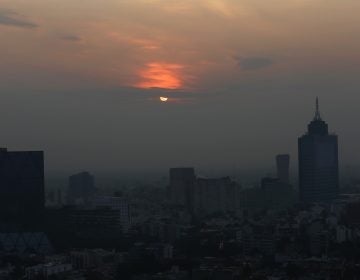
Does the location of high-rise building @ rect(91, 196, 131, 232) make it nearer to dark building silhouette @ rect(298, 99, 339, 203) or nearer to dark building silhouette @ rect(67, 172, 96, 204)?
dark building silhouette @ rect(298, 99, 339, 203)

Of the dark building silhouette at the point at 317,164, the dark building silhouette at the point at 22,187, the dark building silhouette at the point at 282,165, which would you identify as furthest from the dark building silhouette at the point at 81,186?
the dark building silhouette at the point at 22,187

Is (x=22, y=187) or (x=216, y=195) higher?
(x=22, y=187)

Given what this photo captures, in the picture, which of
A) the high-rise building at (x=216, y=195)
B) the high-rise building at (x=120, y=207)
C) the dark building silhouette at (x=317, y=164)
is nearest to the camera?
the high-rise building at (x=120, y=207)

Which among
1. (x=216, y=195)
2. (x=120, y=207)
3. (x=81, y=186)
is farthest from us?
(x=81, y=186)

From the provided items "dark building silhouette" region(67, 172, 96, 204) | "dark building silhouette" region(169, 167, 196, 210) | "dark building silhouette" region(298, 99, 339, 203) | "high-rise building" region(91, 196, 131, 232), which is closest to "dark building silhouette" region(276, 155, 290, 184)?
"dark building silhouette" region(298, 99, 339, 203)

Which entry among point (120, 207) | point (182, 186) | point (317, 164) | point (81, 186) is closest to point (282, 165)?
point (317, 164)

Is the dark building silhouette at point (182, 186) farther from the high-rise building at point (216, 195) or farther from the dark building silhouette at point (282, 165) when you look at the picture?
the dark building silhouette at point (282, 165)

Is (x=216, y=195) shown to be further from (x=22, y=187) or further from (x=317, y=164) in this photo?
(x=22, y=187)
